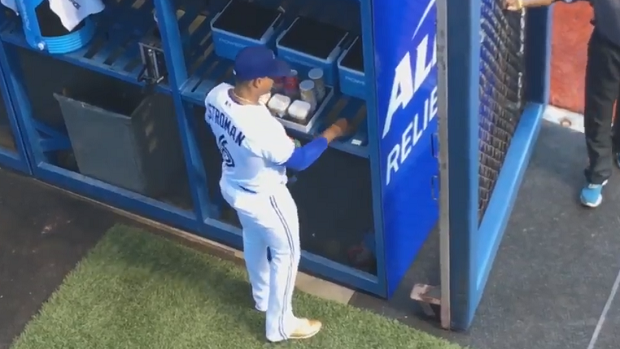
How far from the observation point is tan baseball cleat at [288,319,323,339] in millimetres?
3207

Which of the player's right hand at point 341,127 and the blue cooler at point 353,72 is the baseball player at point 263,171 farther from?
the blue cooler at point 353,72

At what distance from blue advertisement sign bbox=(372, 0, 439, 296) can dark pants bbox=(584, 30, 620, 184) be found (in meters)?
0.53

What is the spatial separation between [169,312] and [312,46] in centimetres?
106

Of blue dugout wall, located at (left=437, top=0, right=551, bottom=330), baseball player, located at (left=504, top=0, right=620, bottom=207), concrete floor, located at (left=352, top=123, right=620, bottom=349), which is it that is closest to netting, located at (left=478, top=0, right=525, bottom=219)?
blue dugout wall, located at (left=437, top=0, right=551, bottom=330)

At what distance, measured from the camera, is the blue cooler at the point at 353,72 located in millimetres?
2859

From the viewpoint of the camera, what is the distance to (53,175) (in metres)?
3.89

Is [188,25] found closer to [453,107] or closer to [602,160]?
[453,107]

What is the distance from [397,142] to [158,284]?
40.4 inches

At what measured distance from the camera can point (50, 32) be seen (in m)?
3.36

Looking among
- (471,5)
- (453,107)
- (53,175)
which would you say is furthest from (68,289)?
(471,5)

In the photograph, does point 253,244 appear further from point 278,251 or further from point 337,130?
point 337,130

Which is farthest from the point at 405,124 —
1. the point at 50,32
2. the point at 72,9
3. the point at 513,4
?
the point at 50,32

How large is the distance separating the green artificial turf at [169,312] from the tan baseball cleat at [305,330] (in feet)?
0.07

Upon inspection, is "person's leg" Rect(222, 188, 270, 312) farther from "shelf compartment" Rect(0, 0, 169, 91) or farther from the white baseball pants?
"shelf compartment" Rect(0, 0, 169, 91)
